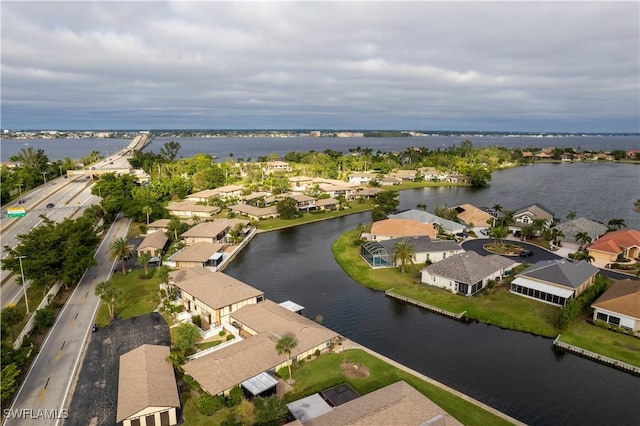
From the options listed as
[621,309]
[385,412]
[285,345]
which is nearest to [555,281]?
[621,309]

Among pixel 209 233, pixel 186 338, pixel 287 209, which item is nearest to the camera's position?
pixel 186 338

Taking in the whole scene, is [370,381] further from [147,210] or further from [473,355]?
[147,210]

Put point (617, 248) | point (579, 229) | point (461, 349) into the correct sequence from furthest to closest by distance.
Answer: point (579, 229)
point (617, 248)
point (461, 349)

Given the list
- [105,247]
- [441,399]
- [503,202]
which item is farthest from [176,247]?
[503,202]

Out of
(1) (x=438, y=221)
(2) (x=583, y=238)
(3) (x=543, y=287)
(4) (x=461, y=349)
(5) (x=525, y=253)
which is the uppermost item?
(2) (x=583, y=238)

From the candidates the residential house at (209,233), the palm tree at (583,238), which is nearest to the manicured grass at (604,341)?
the palm tree at (583,238)

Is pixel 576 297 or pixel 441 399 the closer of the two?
pixel 441 399

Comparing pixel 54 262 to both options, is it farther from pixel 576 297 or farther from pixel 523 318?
pixel 576 297
